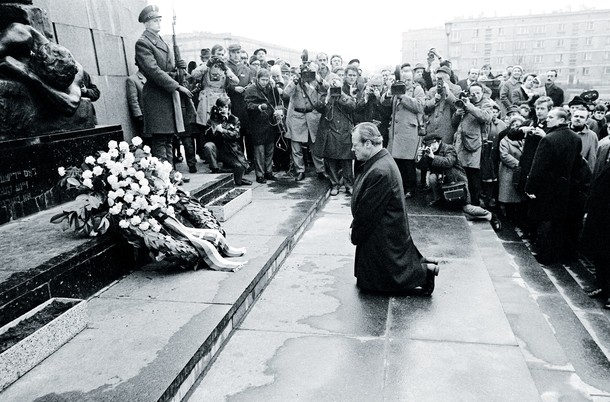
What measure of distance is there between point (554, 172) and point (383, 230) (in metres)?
3.09

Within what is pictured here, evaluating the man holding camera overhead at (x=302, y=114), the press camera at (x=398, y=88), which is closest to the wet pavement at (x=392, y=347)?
the press camera at (x=398, y=88)

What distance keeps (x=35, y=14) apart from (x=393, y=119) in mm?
5181

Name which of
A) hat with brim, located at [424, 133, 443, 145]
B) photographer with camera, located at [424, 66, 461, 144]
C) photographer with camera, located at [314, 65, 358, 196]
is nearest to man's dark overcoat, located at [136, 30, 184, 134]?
photographer with camera, located at [314, 65, 358, 196]

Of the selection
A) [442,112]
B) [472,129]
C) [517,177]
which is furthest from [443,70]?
[517,177]

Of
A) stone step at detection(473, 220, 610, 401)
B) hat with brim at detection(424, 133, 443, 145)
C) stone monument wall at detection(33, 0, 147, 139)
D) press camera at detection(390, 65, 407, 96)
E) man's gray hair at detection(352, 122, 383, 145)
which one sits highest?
stone monument wall at detection(33, 0, 147, 139)

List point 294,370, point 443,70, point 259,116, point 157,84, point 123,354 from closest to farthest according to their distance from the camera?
point 123,354
point 294,370
point 157,84
point 259,116
point 443,70

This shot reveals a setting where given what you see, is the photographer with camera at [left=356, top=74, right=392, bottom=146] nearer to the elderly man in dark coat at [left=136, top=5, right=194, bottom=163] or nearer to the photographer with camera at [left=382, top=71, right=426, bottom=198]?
the photographer with camera at [left=382, top=71, right=426, bottom=198]

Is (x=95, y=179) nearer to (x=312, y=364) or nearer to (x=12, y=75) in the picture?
(x=12, y=75)

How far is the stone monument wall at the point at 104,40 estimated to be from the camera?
627 centimetres

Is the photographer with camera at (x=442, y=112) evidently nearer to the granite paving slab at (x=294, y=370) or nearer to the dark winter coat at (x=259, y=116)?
the dark winter coat at (x=259, y=116)

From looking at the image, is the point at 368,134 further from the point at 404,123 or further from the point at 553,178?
the point at 404,123

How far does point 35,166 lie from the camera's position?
442 centimetres

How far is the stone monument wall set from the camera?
6.27m

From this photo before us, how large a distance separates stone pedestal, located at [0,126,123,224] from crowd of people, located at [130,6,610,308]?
5.21ft
